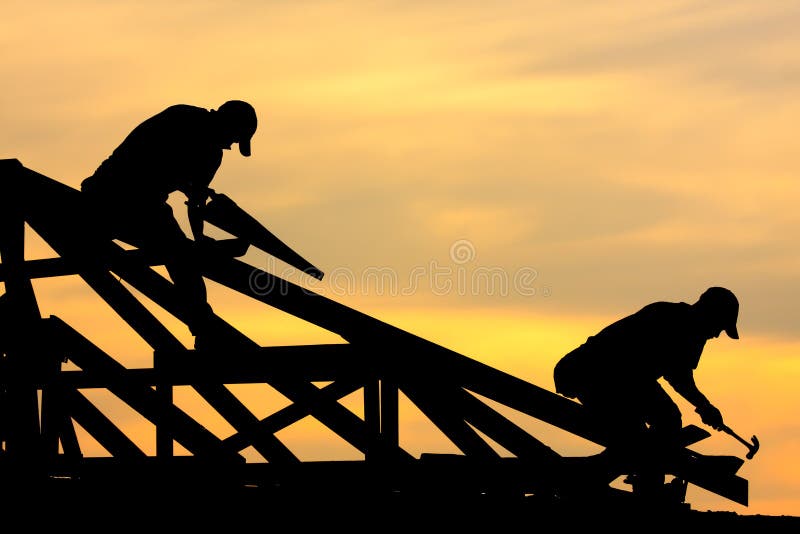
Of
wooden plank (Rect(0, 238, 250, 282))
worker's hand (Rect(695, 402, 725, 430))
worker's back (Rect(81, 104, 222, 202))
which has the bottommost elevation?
worker's hand (Rect(695, 402, 725, 430))

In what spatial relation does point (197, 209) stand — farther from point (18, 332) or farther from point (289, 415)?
point (18, 332)

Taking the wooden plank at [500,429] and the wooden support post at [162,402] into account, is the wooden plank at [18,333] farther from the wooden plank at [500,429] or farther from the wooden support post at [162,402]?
the wooden plank at [500,429]

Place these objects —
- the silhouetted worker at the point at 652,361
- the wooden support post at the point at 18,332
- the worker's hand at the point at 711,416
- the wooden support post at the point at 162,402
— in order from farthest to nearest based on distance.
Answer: the worker's hand at the point at 711,416, the silhouetted worker at the point at 652,361, the wooden support post at the point at 162,402, the wooden support post at the point at 18,332

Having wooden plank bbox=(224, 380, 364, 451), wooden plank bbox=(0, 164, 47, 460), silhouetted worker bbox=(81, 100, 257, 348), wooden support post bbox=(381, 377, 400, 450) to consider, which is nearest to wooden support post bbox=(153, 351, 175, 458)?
wooden plank bbox=(224, 380, 364, 451)

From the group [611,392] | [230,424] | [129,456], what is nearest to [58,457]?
[129,456]

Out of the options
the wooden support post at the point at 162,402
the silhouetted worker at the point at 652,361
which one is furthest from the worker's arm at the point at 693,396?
the wooden support post at the point at 162,402

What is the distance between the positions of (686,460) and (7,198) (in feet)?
17.2

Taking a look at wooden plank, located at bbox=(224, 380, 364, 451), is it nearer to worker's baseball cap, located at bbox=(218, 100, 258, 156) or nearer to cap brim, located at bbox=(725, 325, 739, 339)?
worker's baseball cap, located at bbox=(218, 100, 258, 156)

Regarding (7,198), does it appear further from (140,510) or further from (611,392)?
(611,392)

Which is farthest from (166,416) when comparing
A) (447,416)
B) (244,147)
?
(244,147)

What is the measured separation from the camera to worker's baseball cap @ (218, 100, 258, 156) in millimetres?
12031

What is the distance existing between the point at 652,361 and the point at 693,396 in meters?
0.48

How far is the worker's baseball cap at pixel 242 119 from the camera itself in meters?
12.0

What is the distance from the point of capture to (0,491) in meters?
10.3
